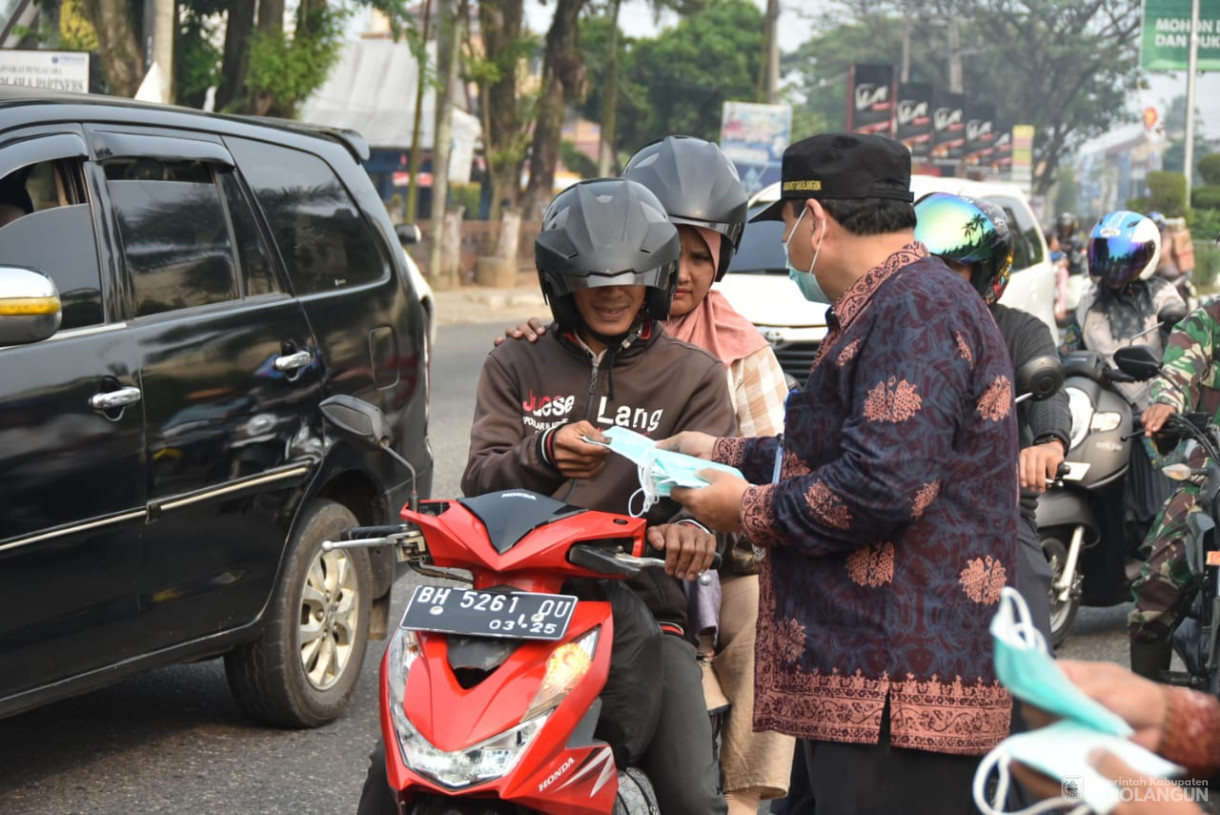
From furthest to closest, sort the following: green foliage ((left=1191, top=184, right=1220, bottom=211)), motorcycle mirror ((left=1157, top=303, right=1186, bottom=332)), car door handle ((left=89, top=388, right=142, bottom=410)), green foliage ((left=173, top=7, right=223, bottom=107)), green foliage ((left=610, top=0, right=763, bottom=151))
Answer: green foliage ((left=610, top=0, right=763, bottom=151))
green foliage ((left=1191, top=184, right=1220, bottom=211))
green foliage ((left=173, top=7, right=223, bottom=107))
motorcycle mirror ((left=1157, top=303, right=1186, bottom=332))
car door handle ((left=89, top=388, right=142, bottom=410))

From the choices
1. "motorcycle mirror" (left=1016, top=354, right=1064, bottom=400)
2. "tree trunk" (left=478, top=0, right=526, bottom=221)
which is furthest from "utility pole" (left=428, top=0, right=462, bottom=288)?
"motorcycle mirror" (left=1016, top=354, right=1064, bottom=400)

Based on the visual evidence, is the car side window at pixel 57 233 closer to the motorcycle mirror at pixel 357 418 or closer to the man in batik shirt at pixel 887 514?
the motorcycle mirror at pixel 357 418

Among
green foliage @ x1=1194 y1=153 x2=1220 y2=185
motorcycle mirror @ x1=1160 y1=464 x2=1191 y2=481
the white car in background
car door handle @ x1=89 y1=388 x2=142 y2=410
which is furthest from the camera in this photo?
green foliage @ x1=1194 y1=153 x2=1220 y2=185

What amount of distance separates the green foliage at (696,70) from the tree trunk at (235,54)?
35.3 m

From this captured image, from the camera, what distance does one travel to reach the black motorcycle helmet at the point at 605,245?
342cm

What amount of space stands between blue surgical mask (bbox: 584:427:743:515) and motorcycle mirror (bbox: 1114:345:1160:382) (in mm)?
2939

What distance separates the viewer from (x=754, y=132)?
116 feet

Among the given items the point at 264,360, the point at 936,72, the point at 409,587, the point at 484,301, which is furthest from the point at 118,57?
the point at 936,72

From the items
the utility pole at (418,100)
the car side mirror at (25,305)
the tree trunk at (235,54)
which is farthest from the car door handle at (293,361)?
the utility pole at (418,100)

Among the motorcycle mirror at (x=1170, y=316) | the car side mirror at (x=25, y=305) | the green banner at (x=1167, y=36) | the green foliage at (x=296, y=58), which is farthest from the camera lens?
the green banner at (x=1167, y=36)

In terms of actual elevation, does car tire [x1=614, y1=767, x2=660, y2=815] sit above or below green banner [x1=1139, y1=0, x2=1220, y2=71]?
below

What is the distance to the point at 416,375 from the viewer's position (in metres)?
6.22

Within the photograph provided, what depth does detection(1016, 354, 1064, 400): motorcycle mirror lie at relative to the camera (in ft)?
16.5

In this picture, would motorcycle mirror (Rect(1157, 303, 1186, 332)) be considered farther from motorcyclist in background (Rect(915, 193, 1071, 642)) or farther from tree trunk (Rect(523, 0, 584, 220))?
tree trunk (Rect(523, 0, 584, 220))
